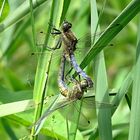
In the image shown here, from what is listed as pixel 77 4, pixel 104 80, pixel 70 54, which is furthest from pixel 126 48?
pixel 104 80

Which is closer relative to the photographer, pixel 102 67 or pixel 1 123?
pixel 102 67

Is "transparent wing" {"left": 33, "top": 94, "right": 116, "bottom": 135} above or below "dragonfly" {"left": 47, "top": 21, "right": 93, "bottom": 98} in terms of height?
below

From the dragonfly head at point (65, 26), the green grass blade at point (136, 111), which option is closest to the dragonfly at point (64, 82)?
the dragonfly head at point (65, 26)

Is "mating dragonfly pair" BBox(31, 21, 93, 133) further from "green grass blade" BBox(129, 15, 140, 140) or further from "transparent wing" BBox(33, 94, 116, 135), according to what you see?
"green grass blade" BBox(129, 15, 140, 140)

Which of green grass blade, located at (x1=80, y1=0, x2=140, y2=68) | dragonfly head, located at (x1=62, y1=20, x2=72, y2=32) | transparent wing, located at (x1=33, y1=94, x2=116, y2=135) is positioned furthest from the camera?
dragonfly head, located at (x1=62, y1=20, x2=72, y2=32)

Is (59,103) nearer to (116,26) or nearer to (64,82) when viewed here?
(64,82)

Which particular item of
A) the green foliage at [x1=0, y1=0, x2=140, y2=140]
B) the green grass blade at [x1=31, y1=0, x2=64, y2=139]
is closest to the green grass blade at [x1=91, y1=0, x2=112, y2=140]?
the green foliage at [x1=0, y1=0, x2=140, y2=140]

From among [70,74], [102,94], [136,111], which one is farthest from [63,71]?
[136,111]

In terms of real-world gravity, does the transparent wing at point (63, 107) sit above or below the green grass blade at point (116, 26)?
below

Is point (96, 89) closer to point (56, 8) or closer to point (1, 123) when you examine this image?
point (56, 8)


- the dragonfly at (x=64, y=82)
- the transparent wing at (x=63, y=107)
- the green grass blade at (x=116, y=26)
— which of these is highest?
the green grass blade at (x=116, y=26)

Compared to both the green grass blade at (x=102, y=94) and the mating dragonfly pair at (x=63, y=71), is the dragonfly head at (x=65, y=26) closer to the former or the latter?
the mating dragonfly pair at (x=63, y=71)
